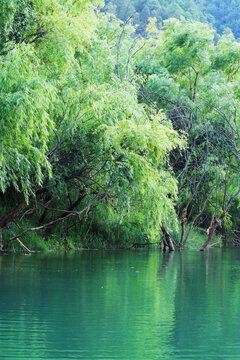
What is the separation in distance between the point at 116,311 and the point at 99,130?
7328mm

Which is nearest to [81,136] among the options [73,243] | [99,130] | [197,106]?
[99,130]

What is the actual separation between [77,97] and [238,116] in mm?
9474

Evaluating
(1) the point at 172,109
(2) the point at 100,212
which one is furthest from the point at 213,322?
(1) the point at 172,109

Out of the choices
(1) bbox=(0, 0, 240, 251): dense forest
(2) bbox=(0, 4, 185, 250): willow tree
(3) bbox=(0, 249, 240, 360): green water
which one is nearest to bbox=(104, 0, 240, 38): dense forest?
(1) bbox=(0, 0, 240, 251): dense forest

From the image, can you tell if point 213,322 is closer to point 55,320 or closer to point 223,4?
point 55,320

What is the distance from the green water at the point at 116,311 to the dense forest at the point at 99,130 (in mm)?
2295

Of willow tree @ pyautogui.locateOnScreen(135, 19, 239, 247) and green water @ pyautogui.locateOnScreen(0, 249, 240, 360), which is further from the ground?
willow tree @ pyautogui.locateOnScreen(135, 19, 239, 247)

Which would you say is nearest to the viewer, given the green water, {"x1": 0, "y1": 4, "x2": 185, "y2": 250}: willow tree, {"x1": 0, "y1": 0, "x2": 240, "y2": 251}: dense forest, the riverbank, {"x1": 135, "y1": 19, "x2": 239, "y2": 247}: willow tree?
the green water

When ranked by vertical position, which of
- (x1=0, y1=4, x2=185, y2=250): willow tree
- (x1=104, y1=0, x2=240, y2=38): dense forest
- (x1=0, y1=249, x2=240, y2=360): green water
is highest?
(x1=104, y1=0, x2=240, y2=38): dense forest

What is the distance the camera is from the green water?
5.81 metres

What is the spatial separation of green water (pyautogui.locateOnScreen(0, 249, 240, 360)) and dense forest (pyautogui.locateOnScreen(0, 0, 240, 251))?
2295 millimetres

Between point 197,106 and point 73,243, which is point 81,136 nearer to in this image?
point 73,243

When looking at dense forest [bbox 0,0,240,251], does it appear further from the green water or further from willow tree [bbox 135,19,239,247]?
the green water

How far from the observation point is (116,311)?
7.89 m
